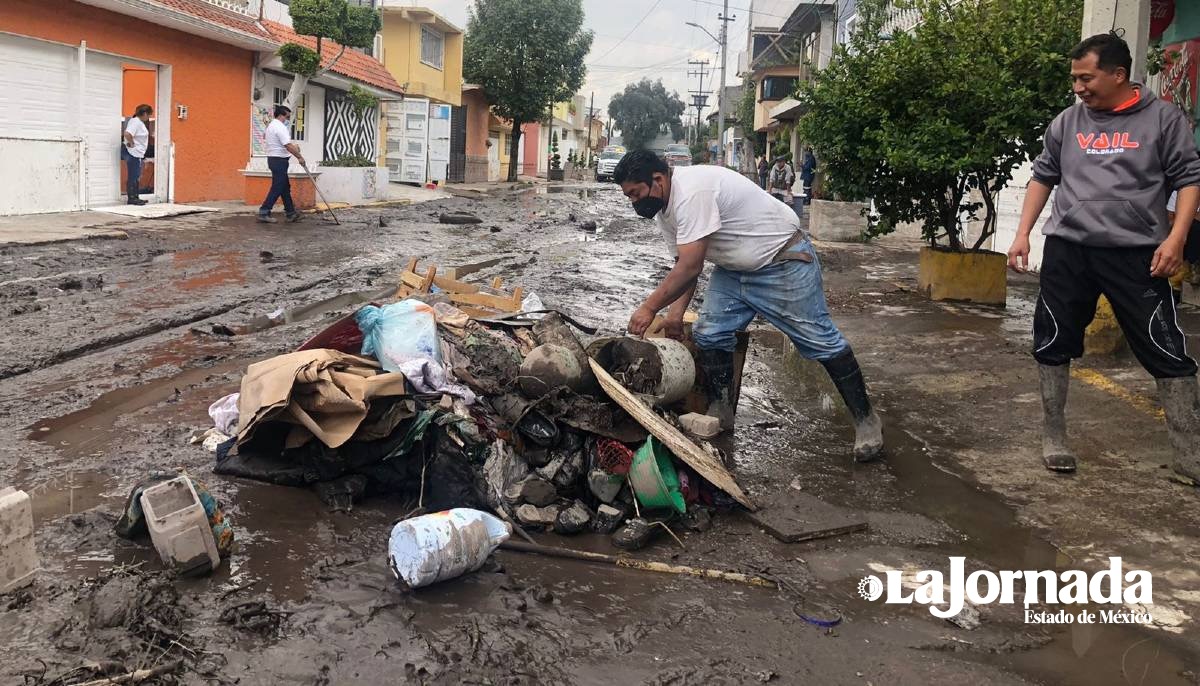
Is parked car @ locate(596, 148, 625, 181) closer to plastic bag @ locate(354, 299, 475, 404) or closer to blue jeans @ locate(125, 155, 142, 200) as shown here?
blue jeans @ locate(125, 155, 142, 200)

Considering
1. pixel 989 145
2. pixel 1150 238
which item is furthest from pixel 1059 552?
pixel 989 145

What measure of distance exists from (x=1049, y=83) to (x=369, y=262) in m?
7.42

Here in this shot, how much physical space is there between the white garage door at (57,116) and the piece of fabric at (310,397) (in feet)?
41.1

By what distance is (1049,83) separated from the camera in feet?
28.5

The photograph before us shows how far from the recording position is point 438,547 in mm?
3189

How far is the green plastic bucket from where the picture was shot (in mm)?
3986

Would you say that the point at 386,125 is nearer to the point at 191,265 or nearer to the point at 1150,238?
the point at 191,265

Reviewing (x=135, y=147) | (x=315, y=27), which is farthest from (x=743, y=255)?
(x=315, y=27)

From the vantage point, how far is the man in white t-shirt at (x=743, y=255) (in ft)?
14.9

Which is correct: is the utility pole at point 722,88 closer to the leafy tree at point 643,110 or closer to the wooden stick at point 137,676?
the leafy tree at point 643,110

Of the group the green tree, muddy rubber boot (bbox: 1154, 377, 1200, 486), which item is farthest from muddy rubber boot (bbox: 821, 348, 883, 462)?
the green tree

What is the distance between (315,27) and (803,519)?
18.4m

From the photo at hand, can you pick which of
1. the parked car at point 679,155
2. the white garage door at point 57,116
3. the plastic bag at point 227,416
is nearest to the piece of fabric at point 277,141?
the white garage door at point 57,116

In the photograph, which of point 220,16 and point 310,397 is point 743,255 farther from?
point 220,16
